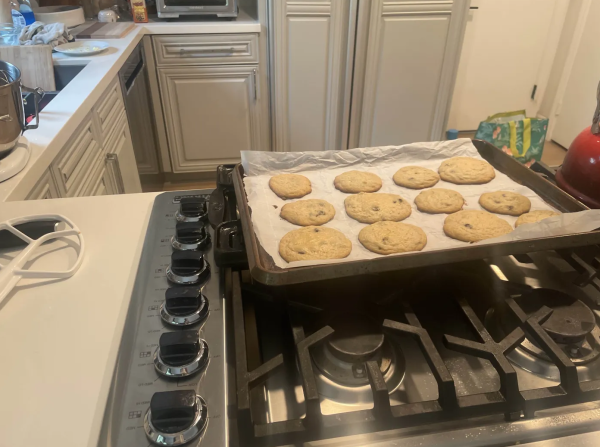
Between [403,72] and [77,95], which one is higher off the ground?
[77,95]

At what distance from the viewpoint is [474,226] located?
37.4 inches

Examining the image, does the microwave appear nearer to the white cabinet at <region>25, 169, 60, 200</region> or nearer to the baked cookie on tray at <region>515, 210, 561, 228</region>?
the white cabinet at <region>25, 169, 60, 200</region>

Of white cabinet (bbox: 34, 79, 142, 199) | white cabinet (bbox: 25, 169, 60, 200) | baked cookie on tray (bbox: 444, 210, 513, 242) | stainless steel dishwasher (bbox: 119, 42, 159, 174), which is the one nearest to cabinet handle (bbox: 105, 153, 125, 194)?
white cabinet (bbox: 34, 79, 142, 199)

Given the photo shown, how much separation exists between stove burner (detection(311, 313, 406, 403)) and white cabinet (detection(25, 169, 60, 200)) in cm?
70

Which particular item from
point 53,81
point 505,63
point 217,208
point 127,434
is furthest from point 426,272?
point 505,63

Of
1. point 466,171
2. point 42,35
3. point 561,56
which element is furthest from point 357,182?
point 561,56

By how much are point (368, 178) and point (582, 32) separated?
268cm

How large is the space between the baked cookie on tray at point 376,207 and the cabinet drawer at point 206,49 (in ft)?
4.96

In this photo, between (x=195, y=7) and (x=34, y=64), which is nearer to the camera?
(x=34, y=64)

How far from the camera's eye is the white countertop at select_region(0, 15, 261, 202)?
0.88m

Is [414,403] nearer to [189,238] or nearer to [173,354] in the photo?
[173,354]

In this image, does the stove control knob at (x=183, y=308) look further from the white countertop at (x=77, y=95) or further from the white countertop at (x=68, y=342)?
the white countertop at (x=77, y=95)

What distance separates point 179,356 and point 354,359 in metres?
0.20

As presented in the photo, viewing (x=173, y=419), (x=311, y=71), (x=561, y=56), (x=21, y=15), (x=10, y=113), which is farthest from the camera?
(x=561, y=56)
